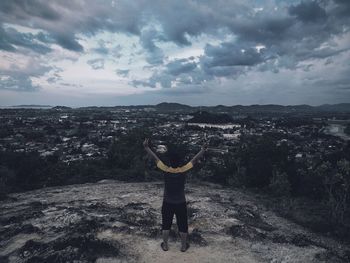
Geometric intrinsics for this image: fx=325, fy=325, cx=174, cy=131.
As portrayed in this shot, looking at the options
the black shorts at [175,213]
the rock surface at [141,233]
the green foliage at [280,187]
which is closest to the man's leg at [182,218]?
the black shorts at [175,213]

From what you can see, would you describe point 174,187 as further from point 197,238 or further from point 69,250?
point 69,250

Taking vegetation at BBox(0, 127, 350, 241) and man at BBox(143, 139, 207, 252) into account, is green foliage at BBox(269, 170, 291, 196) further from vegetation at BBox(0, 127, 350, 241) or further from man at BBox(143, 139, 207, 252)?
man at BBox(143, 139, 207, 252)

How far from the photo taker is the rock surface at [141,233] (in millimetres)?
7410

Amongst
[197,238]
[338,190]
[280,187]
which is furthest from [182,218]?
[338,190]

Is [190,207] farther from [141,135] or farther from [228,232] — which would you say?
[141,135]

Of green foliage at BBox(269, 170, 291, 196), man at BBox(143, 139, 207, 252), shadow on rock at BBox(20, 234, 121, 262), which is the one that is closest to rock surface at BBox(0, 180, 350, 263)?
shadow on rock at BBox(20, 234, 121, 262)

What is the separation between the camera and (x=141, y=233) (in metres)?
8.65

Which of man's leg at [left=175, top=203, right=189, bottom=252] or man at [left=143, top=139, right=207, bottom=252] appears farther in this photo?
man's leg at [left=175, top=203, right=189, bottom=252]

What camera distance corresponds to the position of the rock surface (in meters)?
7.41

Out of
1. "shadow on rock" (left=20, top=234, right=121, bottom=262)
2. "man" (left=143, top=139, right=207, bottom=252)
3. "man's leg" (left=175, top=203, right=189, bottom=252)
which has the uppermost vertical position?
"man" (left=143, top=139, right=207, bottom=252)

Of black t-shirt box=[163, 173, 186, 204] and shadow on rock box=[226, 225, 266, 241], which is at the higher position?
black t-shirt box=[163, 173, 186, 204]

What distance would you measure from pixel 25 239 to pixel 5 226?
1402 mm

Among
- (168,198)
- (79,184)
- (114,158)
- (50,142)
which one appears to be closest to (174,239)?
(168,198)

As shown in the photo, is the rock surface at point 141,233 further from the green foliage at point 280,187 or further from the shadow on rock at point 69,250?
the green foliage at point 280,187
